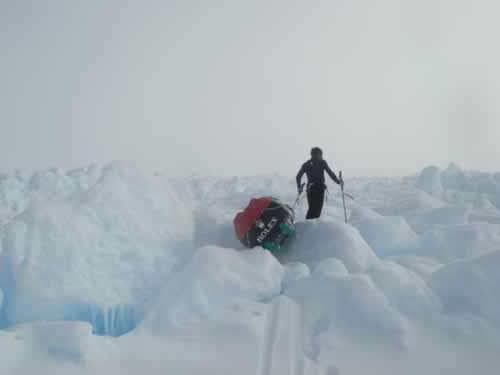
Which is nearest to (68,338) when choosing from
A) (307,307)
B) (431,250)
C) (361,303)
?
(307,307)

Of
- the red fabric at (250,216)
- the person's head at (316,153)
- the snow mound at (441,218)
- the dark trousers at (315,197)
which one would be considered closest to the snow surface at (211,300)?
the red fabric at (250,216)

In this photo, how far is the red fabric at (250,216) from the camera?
4.20 meters

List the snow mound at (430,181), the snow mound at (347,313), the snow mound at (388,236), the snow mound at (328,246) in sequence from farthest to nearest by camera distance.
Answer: the snow mound at (430,181) < the snow mound at (388,236) < the snow mound at (328,246) < the snow mound at (347,313)

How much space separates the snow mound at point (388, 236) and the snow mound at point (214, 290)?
5.66 feet

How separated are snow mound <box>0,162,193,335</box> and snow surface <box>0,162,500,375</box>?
0.01 meters

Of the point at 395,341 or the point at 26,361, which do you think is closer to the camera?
the point at 26,361

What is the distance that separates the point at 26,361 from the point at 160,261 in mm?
1518

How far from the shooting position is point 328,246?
12.7 ft

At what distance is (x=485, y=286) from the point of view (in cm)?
233

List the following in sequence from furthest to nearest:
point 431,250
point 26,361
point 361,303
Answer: point 431,250, point 361,303, point 26,361

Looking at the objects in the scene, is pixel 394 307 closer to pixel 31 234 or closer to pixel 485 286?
pixel 485 286

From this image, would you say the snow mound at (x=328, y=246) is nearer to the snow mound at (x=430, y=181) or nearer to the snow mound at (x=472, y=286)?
the snow mound at (x=472, y=286)

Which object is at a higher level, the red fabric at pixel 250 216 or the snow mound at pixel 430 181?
the red fabric at pixel 250 216

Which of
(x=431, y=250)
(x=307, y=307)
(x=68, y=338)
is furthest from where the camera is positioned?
(x=431, y=250)
